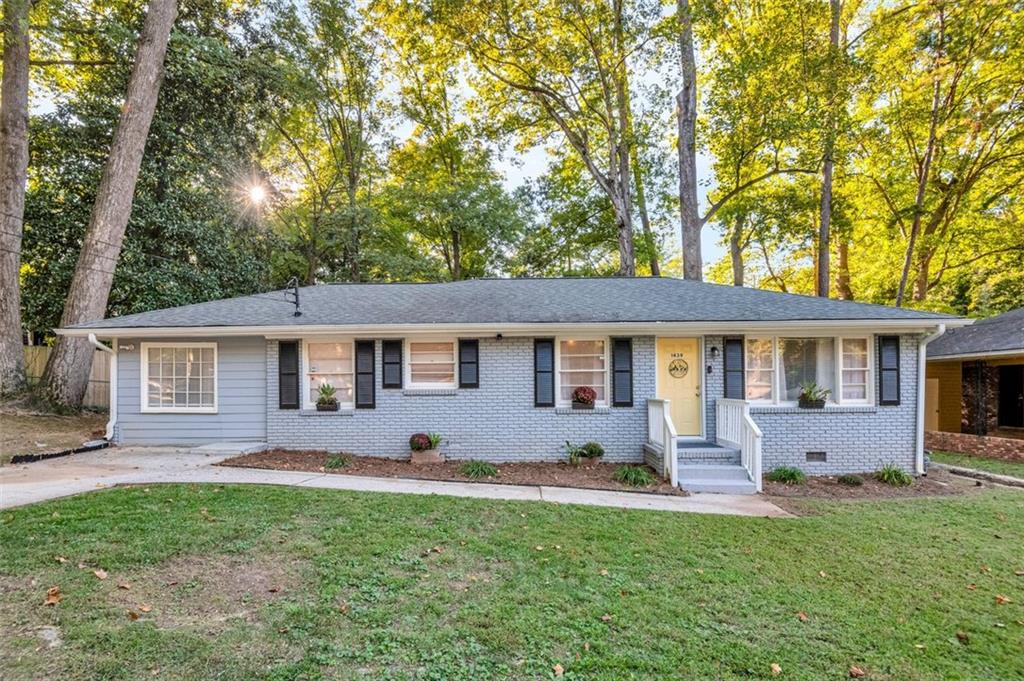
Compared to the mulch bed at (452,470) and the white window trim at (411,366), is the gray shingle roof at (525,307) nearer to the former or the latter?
the white window trim at (411,366)

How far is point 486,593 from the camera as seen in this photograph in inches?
141

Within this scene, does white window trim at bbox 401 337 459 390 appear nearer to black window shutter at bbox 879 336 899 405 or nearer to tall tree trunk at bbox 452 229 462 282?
black window shutter at bbox 879 336 899 405

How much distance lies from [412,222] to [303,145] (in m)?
5.74

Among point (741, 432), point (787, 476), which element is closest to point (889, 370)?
point (787, 476)

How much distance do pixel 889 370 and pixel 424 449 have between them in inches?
336

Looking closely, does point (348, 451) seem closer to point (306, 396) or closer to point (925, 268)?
point (306, 396)

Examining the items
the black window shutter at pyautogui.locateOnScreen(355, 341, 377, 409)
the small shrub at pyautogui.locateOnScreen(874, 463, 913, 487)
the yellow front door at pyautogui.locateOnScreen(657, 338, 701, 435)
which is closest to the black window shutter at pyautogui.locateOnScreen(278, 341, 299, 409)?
the black window shutter at pyautogui.locateOnScreen(355, 341, 377, 409)

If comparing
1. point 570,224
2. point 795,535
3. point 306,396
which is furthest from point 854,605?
point 570,224

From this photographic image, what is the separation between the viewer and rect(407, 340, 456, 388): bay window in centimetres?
882

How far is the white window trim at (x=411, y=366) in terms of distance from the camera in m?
8.73

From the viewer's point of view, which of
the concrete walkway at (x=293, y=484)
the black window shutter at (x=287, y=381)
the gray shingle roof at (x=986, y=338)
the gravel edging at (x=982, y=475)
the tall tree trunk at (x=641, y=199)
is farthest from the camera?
the tall tree trunk at (x=641, y=199)

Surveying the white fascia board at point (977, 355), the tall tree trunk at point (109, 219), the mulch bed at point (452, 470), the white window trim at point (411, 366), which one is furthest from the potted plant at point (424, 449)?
the white fascia board at point (977, 355)

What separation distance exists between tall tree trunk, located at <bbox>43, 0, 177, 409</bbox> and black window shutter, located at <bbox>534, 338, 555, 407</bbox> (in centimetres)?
1077

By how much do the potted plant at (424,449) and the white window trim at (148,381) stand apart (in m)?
4.09
